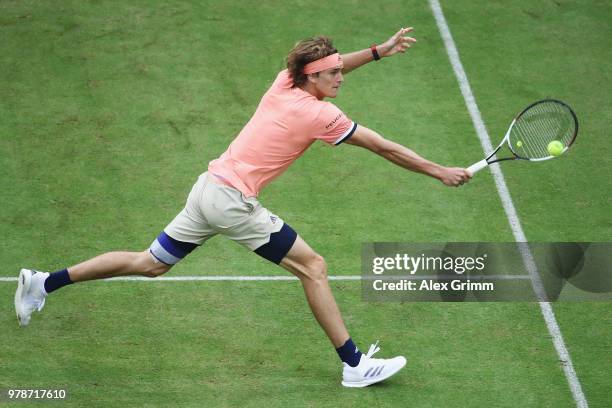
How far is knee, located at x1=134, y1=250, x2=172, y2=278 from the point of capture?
7449mm

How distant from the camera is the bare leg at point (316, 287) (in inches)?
286

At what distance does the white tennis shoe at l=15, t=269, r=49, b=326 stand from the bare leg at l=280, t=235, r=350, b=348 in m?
1.79

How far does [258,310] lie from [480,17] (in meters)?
5.95

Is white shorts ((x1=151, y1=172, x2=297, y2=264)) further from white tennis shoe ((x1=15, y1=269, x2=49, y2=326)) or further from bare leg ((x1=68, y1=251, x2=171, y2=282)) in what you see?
white tennis shoe ((x1=15, y1=269, x2=49, y2=326))

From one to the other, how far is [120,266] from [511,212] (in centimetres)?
378

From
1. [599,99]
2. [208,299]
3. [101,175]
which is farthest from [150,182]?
[599,99]

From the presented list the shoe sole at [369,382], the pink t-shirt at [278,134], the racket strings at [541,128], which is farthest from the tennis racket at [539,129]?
the shoe sole at [369,382]

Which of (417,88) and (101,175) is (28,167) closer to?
(101,175)

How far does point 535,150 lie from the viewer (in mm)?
8117

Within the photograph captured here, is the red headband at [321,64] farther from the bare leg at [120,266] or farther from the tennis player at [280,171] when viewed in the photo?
the bare leg at [120,266]

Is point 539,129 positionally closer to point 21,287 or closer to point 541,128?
point 541,128

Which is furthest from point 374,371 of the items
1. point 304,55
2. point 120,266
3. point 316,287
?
point 304,55

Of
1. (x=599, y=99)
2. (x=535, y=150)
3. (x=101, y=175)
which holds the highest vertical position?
(x=535, y=150)

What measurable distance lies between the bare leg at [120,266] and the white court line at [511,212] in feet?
9.70
